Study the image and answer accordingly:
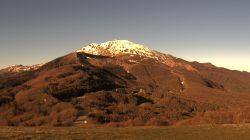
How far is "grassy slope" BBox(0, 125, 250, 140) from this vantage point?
5538 cm

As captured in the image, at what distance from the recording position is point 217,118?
19125cm

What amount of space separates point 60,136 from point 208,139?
2365 centimetres

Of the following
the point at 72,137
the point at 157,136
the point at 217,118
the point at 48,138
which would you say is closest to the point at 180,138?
the point at 157,136

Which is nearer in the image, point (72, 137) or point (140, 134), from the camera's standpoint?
point (72, 137)

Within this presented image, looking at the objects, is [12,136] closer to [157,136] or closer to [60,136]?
[60,136]

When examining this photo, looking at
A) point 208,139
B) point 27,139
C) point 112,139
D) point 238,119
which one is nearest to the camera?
point 27,139

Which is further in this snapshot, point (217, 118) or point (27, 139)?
point (217, 118)

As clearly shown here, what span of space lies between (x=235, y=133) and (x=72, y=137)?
3004cm

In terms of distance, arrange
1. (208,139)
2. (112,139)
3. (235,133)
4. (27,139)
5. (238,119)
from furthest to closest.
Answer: (238,119) → (235,133) → (208,139) → (112,139) → (27,139)

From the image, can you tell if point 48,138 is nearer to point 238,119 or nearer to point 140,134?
point 140,134

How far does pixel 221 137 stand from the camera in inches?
2464

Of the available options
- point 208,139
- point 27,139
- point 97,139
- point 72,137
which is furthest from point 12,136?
point 208,139

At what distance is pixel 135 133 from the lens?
65062 mm

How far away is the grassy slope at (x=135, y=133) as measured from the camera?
55375mm
